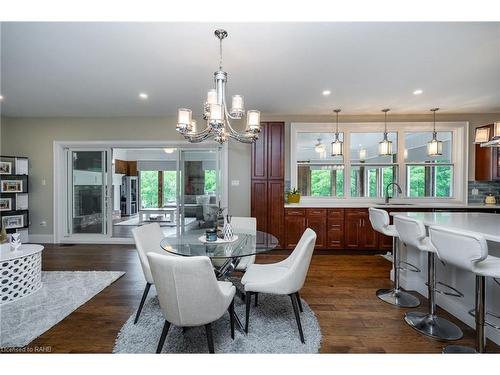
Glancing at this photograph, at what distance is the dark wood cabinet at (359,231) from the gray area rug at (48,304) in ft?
12.3

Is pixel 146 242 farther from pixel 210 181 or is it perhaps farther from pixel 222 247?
pixel 210 181

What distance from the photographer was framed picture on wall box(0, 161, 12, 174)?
14.6ft

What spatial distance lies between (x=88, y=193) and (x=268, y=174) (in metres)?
4.00

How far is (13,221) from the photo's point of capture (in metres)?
4.64

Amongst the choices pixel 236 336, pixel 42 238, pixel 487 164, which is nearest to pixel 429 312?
pixel 236 336

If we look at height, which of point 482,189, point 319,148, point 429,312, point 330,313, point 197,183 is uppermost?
point 319,148

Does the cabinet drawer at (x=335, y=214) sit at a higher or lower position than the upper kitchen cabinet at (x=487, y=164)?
lower

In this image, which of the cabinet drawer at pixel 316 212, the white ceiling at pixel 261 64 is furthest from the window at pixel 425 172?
the cabinet drawer at pixel 316 212

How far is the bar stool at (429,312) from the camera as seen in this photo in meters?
1.99

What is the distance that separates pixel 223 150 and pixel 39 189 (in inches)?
158

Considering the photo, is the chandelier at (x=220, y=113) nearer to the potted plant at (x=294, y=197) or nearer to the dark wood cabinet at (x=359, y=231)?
the potted plant at (x=294, y=197)
